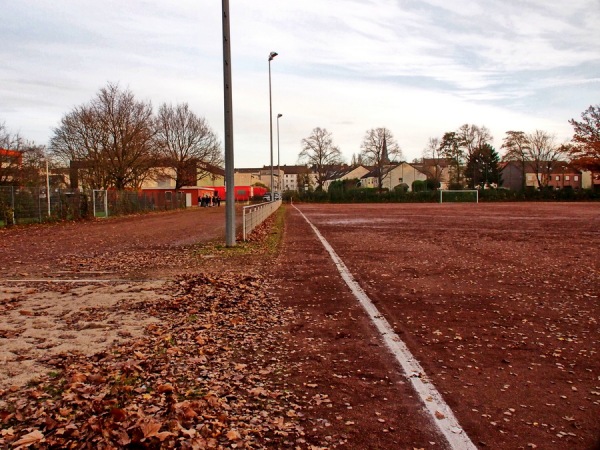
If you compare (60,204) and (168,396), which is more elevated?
(60,204)

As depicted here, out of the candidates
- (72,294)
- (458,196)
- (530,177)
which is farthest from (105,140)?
(530,177)

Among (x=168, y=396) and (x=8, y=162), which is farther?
(x=8, y=162)

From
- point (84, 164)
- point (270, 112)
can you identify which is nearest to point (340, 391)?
point (270, 112)

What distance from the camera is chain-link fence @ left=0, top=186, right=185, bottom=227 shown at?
23.8 m

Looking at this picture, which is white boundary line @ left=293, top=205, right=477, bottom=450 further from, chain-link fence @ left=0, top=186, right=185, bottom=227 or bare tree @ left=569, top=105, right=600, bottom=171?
bare tree @ left=569, top=105, right=600, bottom=171

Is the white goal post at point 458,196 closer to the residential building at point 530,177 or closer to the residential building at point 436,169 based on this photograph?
the residential building at point 436,169

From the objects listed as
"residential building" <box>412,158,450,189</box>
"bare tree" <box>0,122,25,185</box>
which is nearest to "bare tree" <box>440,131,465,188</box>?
"residential building" <box>412,158,450,189</box>

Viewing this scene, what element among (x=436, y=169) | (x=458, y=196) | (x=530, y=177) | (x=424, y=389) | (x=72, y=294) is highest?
(x=436, y=169)

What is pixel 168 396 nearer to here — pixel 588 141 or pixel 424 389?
pixel 424 389

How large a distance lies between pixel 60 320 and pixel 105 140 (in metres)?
37.0

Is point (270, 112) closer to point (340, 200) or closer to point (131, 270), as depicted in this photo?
point (131, 270)

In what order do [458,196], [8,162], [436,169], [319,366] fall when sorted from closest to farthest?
[319,366]
[8,162]
[458,196]
[436,169]

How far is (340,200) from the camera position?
85250mm

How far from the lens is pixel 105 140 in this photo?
40031 mm
